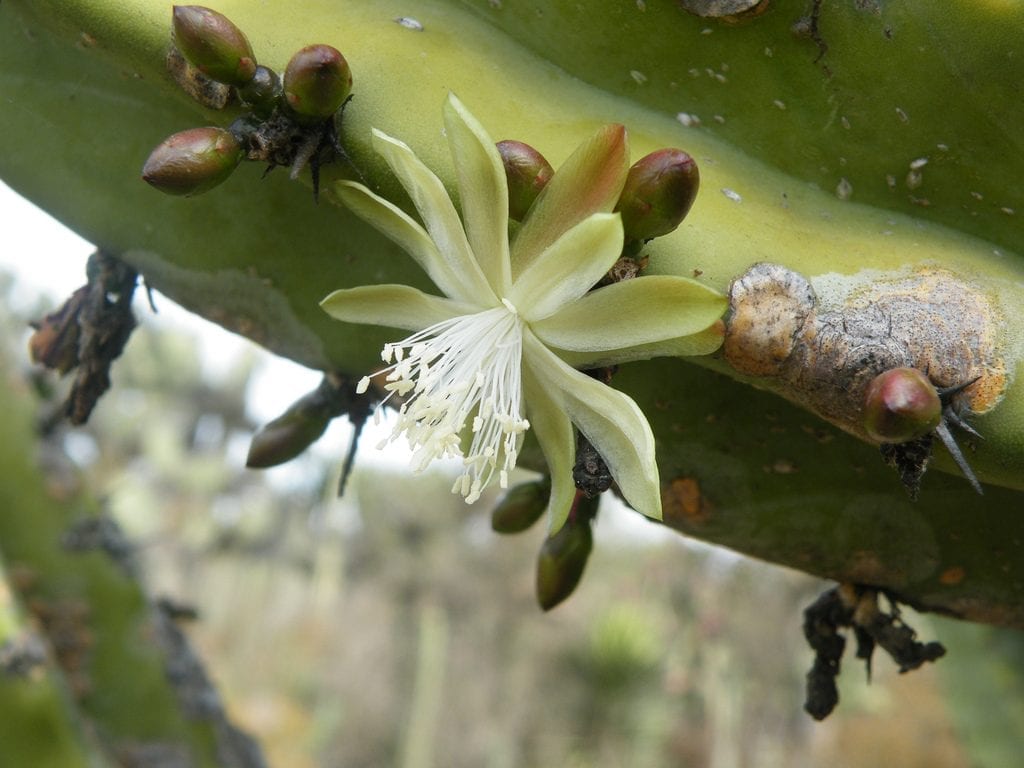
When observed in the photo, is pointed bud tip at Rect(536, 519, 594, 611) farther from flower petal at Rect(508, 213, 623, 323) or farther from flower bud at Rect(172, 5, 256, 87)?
flower bud at Rect(172, 5, 256, 87)

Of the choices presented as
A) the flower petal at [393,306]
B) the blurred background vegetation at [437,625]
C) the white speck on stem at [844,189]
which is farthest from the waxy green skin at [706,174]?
the blurred background vegetation at [437,625]

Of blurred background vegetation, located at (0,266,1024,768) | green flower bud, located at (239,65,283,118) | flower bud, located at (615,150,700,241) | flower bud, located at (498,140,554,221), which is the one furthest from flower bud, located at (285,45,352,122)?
blurred background vegetation, located at (0,266,1024,768)

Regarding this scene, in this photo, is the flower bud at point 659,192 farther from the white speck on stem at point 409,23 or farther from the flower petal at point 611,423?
the white speck on stem at point 409,23

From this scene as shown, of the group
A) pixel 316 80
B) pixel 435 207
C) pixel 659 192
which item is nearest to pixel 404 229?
pixel 435 207

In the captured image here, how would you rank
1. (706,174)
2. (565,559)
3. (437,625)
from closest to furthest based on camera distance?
(706,174) < (565,559) < (437,625)

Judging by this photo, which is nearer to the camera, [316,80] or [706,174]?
[316,80]

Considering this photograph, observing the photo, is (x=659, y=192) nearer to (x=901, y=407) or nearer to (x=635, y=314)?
(x=635, y=314)
